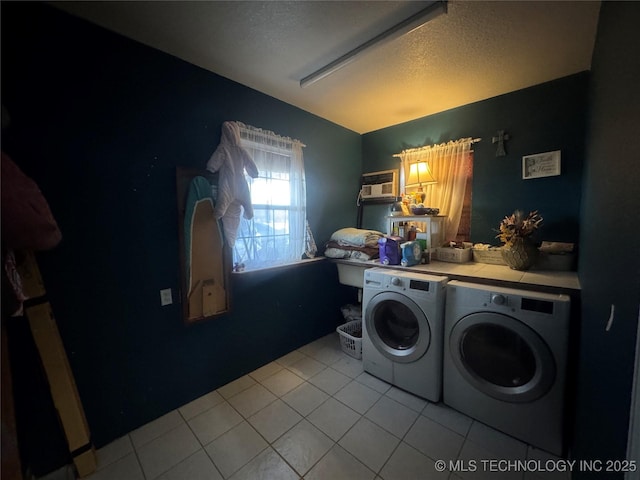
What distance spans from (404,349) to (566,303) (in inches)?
39.5

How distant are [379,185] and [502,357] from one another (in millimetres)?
2100

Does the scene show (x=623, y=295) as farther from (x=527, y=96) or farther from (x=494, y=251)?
(x=527, y=96)

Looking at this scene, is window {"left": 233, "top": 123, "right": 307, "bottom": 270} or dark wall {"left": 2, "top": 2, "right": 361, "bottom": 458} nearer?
dark wall {"left": 2, "top": 2, "right": 361, "bottom": 458}

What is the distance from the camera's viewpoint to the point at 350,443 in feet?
4.63

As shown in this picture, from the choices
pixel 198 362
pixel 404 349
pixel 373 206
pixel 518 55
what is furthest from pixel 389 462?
pixel 518 55

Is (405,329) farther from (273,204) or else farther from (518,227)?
(273,204)

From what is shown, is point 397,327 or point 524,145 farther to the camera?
point 524,145

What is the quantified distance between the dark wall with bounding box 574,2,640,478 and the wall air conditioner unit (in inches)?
70.6

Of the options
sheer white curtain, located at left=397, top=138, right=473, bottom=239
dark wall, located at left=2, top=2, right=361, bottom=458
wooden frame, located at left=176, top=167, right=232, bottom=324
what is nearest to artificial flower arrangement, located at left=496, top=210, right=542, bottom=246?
sheer white curtain, located at left=397, top=138, right=473, bottom=239

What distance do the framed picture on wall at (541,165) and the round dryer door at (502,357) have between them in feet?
4.69

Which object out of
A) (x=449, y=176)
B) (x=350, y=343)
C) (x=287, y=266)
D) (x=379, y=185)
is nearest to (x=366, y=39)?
(x=449, y=176)

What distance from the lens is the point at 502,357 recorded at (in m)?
1.49

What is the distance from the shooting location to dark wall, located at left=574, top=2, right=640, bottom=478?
629 millimetres

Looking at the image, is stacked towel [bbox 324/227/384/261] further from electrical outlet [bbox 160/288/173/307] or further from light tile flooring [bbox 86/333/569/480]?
electrical outlet [bbox 160/288/173/307]
